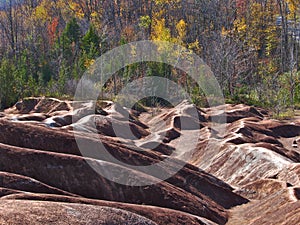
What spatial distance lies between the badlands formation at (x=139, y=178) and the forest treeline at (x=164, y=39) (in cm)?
1880

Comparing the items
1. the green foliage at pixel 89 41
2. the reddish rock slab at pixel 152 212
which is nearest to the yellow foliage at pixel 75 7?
the green foliage at pixel 89 41

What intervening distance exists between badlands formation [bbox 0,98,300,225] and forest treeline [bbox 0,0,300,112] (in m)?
18.8

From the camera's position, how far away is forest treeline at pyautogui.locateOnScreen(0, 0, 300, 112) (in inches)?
2375

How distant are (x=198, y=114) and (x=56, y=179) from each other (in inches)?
1151

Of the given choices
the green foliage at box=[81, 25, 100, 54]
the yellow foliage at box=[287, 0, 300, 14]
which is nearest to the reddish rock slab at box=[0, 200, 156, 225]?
the green foliage at box=[81, 25, 100, 54]

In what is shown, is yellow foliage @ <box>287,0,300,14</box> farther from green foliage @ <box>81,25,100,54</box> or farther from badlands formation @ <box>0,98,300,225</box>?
badlands formation @ <box>0,98,300,225</box>

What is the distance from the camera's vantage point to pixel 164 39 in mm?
70125

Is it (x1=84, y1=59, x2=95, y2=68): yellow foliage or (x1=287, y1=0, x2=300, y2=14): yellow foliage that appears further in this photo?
(x1=287, y1=0, x2=300, y2=14): yellow foliage

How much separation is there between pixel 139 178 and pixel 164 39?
50944mm

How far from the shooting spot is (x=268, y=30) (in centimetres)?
8169

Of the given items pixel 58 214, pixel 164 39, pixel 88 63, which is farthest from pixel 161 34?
pixel 58 214

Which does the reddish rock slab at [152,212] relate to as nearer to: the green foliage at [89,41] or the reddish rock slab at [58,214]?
the reddish rock slab at [58,214]

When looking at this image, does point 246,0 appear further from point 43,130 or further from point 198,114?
point 43,130

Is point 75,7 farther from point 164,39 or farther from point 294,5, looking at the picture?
point 294,5
